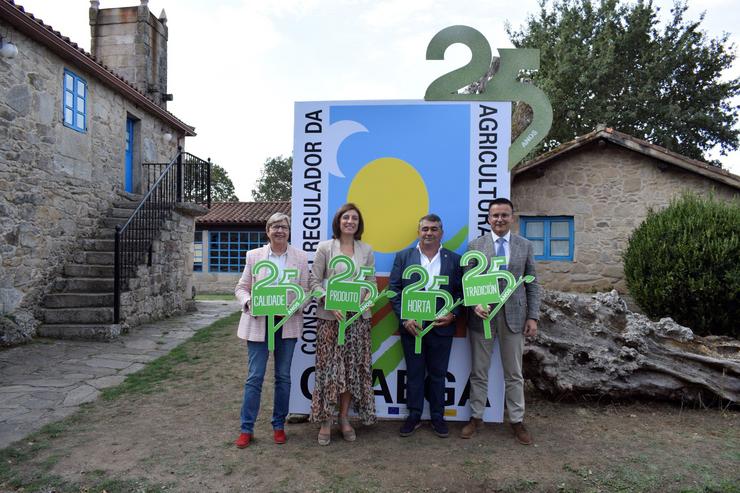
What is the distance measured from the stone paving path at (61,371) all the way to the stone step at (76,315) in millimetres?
427

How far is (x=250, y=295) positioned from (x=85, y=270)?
5935mm

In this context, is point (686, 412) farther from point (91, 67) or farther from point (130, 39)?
point (130, 39)

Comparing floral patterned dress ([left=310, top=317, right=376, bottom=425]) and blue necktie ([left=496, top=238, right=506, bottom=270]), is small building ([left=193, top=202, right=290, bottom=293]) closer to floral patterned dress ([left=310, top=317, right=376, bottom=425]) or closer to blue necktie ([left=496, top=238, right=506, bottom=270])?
floral patterned dress ([left=310, top=317, right=376, bottom=425])

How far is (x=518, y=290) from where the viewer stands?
353 cm

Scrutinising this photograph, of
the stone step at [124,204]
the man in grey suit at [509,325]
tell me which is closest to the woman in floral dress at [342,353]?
the man in grey suit at [509,325]

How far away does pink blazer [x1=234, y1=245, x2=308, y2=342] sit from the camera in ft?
11.0

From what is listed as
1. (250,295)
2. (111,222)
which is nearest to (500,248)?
(250,295)

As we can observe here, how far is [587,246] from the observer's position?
10.0m

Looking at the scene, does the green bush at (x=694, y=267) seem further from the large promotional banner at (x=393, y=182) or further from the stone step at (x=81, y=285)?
the stone step at (x=81, y=285)

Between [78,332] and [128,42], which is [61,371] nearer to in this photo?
[78,332]

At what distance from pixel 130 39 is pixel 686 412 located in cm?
1335

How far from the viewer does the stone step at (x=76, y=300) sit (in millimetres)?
7371

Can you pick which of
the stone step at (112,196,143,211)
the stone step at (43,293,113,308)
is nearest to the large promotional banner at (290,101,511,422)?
the stone step at (43,293,113,308)

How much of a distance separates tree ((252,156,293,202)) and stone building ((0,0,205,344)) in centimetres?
3312
